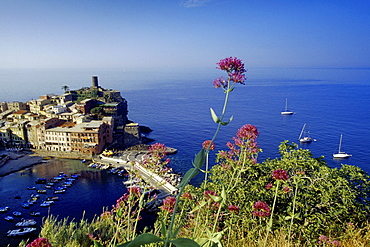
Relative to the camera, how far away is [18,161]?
853 inches

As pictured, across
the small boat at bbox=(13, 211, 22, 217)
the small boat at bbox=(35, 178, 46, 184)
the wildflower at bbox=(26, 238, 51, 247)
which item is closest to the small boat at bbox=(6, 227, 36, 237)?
the small boat at bbox=(13, 211, 22, 217)

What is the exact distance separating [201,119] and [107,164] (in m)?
18.4

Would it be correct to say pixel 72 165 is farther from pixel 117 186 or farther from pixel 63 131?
pixel 117 186

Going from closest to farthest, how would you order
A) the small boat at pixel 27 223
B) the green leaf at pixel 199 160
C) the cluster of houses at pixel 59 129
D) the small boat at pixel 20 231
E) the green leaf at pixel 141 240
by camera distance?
the green leaf at pixel 141 240 < the green leaf at pixel 199 160 < the small boat at pixel 20 231 < the small boat at pixel 27 223 < the cluster of houses at pixel 59 129

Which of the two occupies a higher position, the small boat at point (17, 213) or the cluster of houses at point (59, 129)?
the cluster of houses at point (59, 129)

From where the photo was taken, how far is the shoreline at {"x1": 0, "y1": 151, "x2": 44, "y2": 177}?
783 inches

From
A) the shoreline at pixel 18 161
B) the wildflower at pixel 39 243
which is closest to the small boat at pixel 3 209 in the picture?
the shoreline at pixel 18 161

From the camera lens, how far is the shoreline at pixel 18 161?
19878 millimetres

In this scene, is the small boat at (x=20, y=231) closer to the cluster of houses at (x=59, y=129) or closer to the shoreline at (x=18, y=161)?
the shoreline at (x=18, y=161)

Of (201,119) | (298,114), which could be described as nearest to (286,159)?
(201,119)

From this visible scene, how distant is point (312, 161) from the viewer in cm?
498

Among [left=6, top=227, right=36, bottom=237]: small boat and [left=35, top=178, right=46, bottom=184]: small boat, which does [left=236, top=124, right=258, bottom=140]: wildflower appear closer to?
[left=6, top=227, right=36, bottom=237]: small boat

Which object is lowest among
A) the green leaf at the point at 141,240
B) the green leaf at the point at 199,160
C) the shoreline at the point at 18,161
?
the shoreline at the point at 18,161

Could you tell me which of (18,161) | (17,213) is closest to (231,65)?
(17,213)
